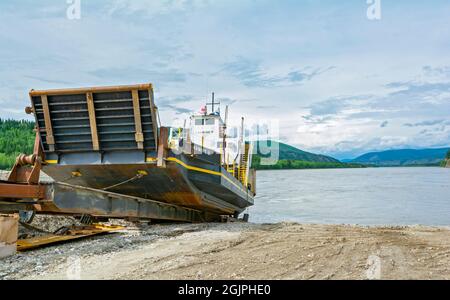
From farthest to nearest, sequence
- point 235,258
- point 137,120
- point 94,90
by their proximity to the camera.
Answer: point 137,120 → point 94,90 → point 235,258

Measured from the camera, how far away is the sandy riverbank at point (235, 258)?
5.12m

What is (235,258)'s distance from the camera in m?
5.96

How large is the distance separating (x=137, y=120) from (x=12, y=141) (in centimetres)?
9964

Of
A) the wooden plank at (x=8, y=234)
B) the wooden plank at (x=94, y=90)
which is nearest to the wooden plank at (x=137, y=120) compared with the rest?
the wooden plank at (x=94, y=90)

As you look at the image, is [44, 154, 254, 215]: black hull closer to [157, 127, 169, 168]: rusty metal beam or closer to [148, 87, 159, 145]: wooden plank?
[157, 127, 169, 168]: rusty metal beam

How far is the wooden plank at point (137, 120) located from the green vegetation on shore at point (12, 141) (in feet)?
242

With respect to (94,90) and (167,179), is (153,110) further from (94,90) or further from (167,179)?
(167,179)

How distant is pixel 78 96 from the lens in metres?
8.34

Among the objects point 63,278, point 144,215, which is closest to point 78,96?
point 144,215

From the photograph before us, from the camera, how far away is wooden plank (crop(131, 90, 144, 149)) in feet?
26.6

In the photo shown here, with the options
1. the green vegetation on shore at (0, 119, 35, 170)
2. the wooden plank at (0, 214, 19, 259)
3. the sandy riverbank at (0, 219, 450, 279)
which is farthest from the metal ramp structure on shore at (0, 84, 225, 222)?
the green vegetation on shore at (0, 119, 35, 170)

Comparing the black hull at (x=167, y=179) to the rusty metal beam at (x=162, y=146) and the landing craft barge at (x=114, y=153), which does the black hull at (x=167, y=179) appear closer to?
the landing craft barge at (x=114, y=153)

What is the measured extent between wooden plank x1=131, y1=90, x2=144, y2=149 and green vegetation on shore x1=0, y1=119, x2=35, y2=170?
242ft

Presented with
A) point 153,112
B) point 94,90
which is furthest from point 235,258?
point 94,90
